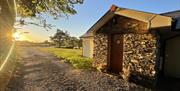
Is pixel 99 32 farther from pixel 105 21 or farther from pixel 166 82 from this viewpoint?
pixel 166 82

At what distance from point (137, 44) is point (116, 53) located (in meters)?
2.22

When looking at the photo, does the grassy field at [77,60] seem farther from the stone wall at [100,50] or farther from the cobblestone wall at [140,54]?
the cobblestone wall at [140,54]

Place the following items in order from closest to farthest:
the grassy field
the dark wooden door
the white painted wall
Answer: the dark wooden door
the grassy field
the white painted wall

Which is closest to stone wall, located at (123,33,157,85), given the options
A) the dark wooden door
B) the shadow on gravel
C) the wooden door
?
the shadow on gravel

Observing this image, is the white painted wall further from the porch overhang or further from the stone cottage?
the porch overhang

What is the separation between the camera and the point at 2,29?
632 centimetres

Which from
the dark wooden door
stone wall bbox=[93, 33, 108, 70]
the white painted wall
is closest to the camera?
the dark wooden door

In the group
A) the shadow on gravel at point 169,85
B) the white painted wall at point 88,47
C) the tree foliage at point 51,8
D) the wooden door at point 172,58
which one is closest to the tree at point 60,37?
the white painted wall at point 88,47

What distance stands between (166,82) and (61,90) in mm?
5265

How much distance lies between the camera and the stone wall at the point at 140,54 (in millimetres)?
9422

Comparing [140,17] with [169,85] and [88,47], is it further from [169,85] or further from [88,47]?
[88,47]

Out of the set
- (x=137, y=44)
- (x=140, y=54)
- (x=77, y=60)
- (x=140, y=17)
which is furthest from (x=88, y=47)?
(x=140, y=17)

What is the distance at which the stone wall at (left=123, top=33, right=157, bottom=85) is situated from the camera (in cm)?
942

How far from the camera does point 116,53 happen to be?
485 inches
